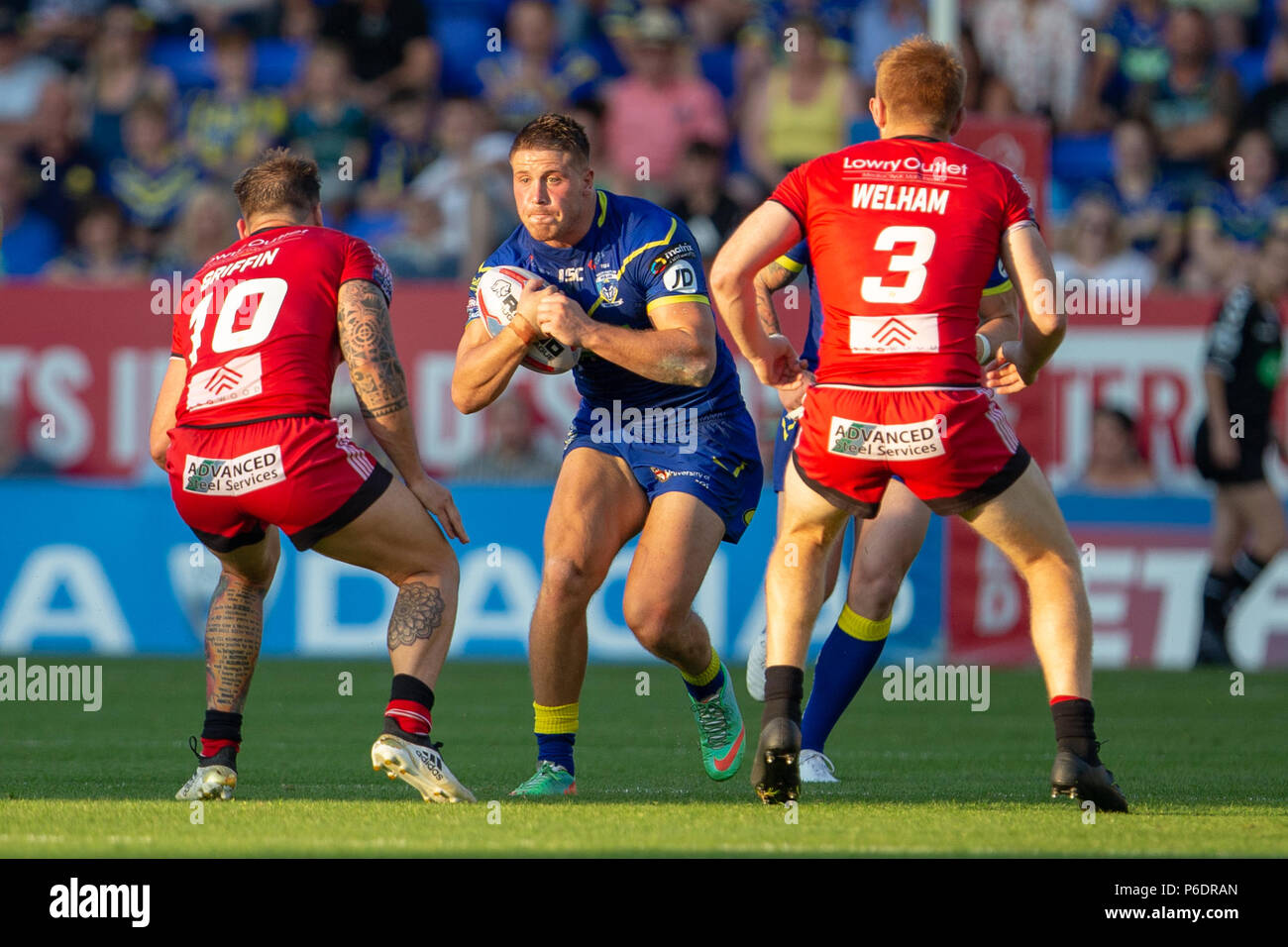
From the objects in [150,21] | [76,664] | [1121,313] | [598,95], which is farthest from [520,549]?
[150,21]

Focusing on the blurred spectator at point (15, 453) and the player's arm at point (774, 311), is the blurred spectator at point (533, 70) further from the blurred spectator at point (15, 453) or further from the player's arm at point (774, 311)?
the player's arm at point (774, 311)

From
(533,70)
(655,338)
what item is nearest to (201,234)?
(533,70)

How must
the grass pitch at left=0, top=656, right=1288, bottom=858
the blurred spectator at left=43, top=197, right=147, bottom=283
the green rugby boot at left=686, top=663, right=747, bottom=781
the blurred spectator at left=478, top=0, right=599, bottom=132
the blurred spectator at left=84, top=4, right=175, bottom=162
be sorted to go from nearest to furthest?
the grass pitch at left=0, top=656, right=1288, bottom=858
the green rugby boot at left=686, top=663, right=747, bottom=781
the blurred spectator at left=43, top=197, right=147, bottom=283
the blurred spectator at left=478, top=0, right=599, bottom=132
the blurred spectator at left=84, top=4, right=175, bottom=162

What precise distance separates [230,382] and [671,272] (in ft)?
5.21

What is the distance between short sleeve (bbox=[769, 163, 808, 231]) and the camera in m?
5.79

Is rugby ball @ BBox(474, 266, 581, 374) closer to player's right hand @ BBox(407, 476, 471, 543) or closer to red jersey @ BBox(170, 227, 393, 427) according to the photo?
red jersey @ BBox(170, 227, 393, 427)

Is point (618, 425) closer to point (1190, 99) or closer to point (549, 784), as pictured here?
point (549, 784)

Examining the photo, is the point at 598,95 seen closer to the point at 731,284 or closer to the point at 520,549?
the point at 520,549

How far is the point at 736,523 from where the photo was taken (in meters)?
6.91

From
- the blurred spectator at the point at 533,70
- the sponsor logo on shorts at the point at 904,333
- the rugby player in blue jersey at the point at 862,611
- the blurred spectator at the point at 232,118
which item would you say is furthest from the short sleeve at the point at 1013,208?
the blurred spectator at the point at 232,118

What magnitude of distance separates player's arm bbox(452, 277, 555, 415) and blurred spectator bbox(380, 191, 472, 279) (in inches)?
305

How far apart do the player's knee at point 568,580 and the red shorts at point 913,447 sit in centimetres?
106

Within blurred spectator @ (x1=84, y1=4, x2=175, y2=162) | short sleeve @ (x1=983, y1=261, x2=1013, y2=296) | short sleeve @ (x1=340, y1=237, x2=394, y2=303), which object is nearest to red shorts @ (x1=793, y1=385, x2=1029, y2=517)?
short sleeve @ (x1=983, y1=261, x2=1013, y2=296)

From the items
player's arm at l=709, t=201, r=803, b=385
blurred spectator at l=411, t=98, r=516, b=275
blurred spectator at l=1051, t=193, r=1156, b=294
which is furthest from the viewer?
blurred spectator at l=1051, t=193, r=1156, b=294
